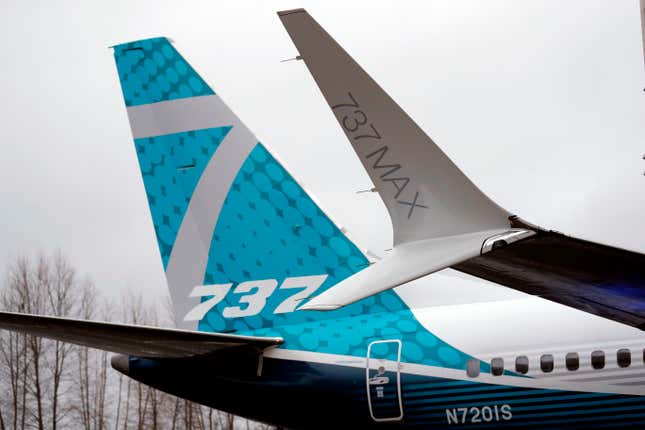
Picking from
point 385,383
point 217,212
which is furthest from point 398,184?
point 217,212

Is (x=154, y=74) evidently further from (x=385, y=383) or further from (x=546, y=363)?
(x=546, y=363)

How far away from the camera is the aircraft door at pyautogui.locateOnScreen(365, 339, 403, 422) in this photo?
10.6m

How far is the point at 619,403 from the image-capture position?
9.66 meters

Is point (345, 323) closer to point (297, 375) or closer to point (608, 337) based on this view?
point (297, 375)

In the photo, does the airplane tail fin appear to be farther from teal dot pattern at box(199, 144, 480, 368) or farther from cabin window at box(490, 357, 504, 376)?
cabin window at box(490, 357, 504, 376)

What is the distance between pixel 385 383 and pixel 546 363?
1.69 metres

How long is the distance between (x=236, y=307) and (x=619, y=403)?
490cm

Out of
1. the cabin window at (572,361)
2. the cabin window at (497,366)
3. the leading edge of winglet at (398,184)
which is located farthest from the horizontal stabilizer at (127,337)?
the leading edge of winglet at (398,184)

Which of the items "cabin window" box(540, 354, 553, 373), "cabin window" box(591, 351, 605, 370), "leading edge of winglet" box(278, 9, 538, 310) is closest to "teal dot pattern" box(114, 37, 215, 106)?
"cabin window" box(540, 354, 553, 373)

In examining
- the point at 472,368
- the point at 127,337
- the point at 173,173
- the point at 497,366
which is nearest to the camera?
the point at 497,366

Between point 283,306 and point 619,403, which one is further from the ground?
point 283,306

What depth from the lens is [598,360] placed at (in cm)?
996

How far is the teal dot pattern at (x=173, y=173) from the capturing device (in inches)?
527

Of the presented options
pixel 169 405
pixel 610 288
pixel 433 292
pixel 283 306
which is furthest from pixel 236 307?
pixel 169 405
